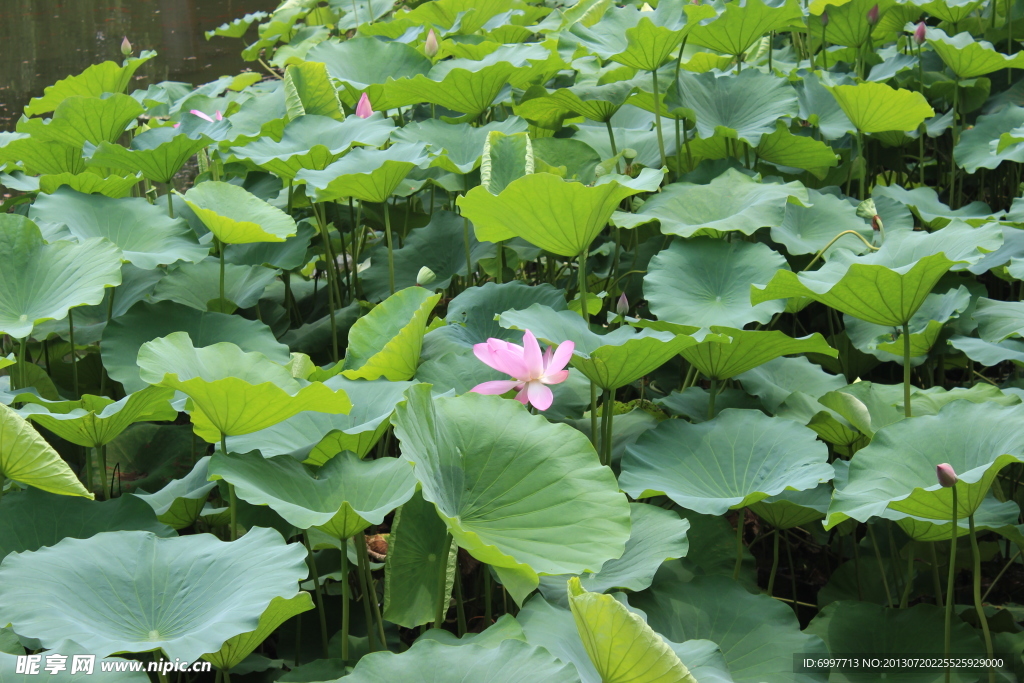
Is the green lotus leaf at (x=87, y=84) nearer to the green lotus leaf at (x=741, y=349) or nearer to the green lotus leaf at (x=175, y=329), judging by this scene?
the green lotus leaf at (x=175, y=329)

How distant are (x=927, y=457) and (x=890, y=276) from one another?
221mm

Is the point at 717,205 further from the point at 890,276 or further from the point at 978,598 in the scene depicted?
the point at 978,598

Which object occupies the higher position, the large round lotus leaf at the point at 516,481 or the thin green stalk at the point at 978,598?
the large round lotus leaf at the point at 516,481

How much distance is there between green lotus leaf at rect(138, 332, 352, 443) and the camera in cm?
85

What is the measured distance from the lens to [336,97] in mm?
1883

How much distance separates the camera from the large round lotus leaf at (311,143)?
1.50m

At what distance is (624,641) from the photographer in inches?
26.5

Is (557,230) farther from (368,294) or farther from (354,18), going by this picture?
(354,18)

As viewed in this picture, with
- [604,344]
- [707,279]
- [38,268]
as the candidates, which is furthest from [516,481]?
[38,268]

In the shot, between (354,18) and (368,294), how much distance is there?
1988 millimetres

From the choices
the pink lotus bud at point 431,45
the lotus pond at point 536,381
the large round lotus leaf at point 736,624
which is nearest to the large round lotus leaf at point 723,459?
the lotus pond at point 536,381

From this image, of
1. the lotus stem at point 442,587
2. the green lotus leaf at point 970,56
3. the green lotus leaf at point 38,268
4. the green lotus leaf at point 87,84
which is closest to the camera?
the lotus stem at point 442,587

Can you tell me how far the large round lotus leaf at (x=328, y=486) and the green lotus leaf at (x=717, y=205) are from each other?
637 mm

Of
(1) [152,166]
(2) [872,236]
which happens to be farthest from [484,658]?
(1) [152,166]
